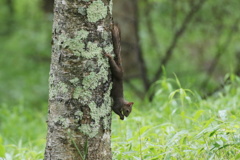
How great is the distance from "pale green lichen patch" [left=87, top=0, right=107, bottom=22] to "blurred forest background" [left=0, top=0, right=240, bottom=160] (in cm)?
77

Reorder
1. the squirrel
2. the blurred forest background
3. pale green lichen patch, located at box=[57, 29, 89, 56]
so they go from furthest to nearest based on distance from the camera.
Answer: the blurred forest background < the squirrel < pale green lichen patch, located at box=[57, 29, 89, 56]

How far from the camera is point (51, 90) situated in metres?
2.30

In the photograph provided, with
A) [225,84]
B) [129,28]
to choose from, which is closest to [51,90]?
[225,84]

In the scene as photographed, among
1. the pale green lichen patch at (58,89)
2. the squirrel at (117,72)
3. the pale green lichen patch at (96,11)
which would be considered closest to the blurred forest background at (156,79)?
the squirrel at (117,72)

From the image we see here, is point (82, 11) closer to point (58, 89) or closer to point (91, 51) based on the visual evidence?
point (91, 51)

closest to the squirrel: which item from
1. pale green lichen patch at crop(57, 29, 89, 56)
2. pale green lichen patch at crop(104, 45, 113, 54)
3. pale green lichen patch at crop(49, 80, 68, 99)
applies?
pale green lichen patch at crop(104, 45, 113, 54)

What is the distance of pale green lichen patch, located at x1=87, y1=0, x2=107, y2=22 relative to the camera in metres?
2.23

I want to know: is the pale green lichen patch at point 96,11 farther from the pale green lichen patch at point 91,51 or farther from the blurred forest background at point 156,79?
the blurred forest background at point 156,79

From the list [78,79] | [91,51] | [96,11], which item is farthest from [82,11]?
[78,79]

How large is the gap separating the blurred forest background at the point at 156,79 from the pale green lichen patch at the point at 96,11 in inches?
30.3

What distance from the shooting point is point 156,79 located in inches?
253

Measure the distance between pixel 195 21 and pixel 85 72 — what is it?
14.0 feet

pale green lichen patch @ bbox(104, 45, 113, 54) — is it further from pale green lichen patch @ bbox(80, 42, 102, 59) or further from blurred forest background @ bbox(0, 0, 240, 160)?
blurred forest background @ bbox(0, 0, 240, 160)

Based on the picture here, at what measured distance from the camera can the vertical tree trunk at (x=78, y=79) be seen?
2.22m
